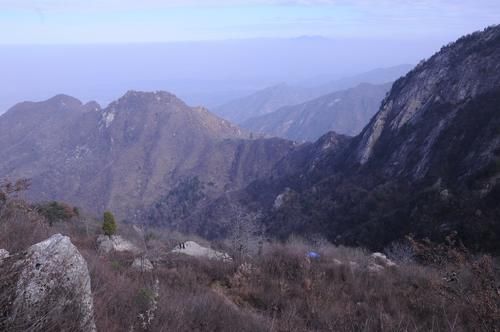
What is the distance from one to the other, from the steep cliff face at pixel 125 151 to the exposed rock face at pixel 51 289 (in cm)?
6691

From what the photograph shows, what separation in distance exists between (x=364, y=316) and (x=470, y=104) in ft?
102

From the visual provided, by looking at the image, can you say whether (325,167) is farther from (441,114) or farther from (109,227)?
(109,227)

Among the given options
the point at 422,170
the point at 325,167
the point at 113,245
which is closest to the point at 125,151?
the point at 325,167

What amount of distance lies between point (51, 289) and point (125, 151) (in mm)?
100007

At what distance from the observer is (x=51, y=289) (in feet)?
12.1

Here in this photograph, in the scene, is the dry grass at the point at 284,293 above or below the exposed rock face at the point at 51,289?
below

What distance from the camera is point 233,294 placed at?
823 centimetres

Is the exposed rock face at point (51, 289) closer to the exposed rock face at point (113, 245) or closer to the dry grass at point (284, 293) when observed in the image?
the dry grass at point (284, 293)

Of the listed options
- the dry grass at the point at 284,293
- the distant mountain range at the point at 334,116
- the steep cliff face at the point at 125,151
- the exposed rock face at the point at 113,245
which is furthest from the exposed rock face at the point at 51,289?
the distant mountain range at the point at 334,116

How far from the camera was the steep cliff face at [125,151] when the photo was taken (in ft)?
275

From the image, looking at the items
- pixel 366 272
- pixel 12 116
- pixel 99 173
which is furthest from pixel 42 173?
pixel 366 272

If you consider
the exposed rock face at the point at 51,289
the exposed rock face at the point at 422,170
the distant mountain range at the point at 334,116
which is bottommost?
the distant mountain range at the point at 334,116

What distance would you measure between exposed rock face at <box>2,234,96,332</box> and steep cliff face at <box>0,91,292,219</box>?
66915 millimetres

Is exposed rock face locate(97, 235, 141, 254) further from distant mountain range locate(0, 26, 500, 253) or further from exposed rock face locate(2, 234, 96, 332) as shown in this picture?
exposed rock face locate(2, 234, 96, 332)
